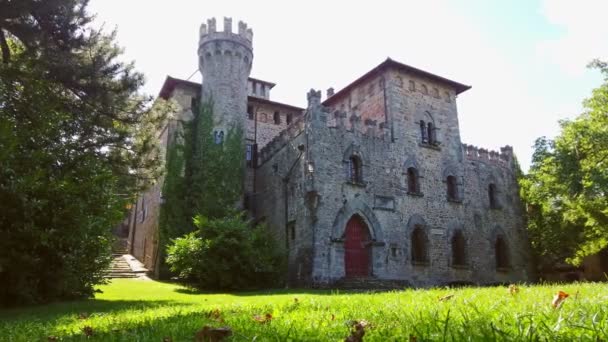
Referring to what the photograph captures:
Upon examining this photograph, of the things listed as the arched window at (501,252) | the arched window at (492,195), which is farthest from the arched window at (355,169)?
the arched window at (501,252)

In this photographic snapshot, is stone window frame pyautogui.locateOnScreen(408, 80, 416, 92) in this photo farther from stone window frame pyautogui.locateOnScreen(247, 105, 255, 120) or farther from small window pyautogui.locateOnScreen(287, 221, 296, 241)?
small window pyautogui.locateOnScreen(287, 221, 296, 241)

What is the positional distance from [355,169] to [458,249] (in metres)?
7.83

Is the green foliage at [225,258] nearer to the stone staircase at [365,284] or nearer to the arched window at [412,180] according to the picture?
the stone staircase at [365,284]

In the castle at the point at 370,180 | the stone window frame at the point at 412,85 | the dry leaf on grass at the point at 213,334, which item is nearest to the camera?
the dry leaf on grass at the point at 213,334

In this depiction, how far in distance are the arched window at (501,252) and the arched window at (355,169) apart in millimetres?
10215

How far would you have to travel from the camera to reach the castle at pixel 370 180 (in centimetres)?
2166

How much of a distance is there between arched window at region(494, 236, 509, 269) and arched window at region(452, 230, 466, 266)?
288cm

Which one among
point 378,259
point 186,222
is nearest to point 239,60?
point 186,222

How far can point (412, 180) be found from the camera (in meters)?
25.2

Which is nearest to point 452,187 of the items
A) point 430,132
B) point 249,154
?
point 430,132

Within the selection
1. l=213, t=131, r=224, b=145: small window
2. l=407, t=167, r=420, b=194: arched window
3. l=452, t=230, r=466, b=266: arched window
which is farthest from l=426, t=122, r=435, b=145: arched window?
l=213, t=131, r=224, b=145: small window

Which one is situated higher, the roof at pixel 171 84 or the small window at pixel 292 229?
the roof at pixel 171 84

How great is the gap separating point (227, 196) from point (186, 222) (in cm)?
253

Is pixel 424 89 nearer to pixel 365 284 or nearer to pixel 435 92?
pixel 435 92
